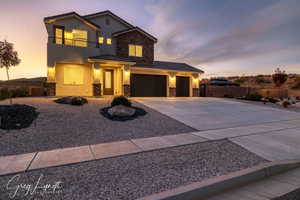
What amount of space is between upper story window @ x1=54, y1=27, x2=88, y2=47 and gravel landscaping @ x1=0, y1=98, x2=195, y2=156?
897 cm

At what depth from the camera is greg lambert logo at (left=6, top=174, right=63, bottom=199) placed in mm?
2529

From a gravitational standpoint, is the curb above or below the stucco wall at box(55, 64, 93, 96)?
below

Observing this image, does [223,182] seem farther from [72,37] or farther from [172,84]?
[72,37]

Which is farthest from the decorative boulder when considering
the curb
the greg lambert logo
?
the curb

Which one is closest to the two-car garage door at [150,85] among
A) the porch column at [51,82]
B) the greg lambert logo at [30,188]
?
the porch column at [51,82]

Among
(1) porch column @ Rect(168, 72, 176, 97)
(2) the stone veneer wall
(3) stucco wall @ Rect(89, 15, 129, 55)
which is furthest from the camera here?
(1) porch column @ Rect(168, 72, 176, 97)

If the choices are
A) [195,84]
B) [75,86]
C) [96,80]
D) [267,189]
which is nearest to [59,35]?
[75,86]

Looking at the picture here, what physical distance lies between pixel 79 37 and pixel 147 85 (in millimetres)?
8435

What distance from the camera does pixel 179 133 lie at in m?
6.16

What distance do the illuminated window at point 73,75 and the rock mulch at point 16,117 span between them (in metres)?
8.10

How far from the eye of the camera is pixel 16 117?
250 inches

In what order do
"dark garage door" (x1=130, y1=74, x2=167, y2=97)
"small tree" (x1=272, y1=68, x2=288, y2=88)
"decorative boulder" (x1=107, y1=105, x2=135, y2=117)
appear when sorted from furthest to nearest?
"small tree" (x1=272, y1=68, x2=288, y2=88)
"dark garage door" (x1=130, y1=74, x2=167, y2=97)
"decorative boulder" (x1=107, y1=105, x2=135, y2=117)

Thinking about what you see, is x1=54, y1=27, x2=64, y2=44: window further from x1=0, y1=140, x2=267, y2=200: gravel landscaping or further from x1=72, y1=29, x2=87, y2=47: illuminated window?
x1=0, y1=140, x2=267, y2=200: gravel landscaping

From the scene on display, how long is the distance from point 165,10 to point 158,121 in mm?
14930
